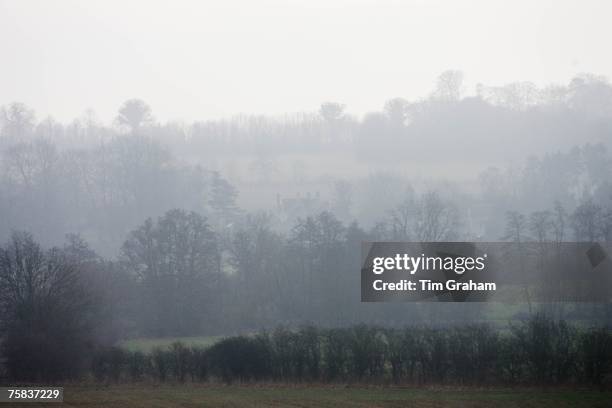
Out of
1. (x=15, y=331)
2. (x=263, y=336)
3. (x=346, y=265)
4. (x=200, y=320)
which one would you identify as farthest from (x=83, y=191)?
(x=263, y=336)

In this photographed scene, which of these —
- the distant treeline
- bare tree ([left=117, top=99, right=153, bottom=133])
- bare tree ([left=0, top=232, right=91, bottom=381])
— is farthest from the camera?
bare tree ([left=117, top=99, right=153, bottom=133])

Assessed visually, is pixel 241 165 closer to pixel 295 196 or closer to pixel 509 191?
pixel 295 196

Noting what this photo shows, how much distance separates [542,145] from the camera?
258 ft

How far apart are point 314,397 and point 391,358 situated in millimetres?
4614

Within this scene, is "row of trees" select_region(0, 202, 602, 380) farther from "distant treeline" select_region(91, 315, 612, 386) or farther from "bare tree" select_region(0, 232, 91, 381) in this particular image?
"distant treeline" select_region(91, 315, 612, 386)

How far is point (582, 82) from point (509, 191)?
31.7 metres

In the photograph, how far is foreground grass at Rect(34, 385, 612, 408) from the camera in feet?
78.5

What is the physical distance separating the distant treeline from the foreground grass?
4.41 ft

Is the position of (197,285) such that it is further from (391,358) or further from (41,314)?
Answer: (391,358)

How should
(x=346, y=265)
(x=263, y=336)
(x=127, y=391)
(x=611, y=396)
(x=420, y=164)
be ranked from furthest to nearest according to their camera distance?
(x=420, y=164) → (x=346, y=265) → (x=263, y=336) → (x=127, y=391) → (x=611, y=396)

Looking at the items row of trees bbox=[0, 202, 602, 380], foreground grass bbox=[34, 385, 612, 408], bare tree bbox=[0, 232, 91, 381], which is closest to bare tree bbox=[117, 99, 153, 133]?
row of trees bbox=[0, 202, 602, 380]

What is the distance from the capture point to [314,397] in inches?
1013

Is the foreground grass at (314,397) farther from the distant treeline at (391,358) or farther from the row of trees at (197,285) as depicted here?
the row of trees at (197,285)

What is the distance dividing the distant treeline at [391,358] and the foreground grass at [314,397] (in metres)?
1.34
